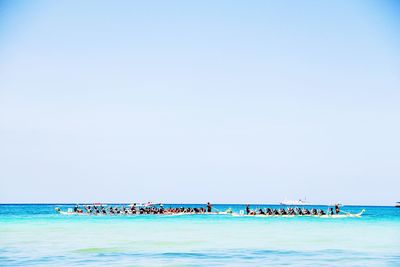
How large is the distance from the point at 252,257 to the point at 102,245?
862 cm

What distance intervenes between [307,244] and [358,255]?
195 inches

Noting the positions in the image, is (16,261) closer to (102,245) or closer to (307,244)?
(102,245)

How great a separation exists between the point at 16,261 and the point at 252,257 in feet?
31.3

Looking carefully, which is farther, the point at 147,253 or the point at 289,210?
the point at 289,210

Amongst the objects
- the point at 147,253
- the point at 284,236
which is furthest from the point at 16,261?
the point at 284,236

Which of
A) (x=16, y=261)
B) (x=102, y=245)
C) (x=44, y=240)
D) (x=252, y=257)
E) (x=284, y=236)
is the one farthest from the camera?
(x=284, y=236)

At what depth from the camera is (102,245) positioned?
27734mm

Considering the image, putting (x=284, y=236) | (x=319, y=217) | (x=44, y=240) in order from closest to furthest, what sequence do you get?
(x=44, y=240) < (x=284, y=236) < (x=319, y=217)

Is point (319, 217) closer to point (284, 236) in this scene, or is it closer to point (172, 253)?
point (284, 236)

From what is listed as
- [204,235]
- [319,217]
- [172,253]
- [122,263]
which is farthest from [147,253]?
[319,217]

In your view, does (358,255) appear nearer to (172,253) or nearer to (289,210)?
(172,253)

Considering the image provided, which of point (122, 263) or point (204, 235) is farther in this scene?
point (204, 235)

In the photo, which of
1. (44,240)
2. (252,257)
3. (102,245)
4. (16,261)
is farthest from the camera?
(44,240)

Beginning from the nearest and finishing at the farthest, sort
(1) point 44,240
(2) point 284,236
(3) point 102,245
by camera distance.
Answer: (3) point 102,245 → (1) point 44,240 → (2) point 284,236
